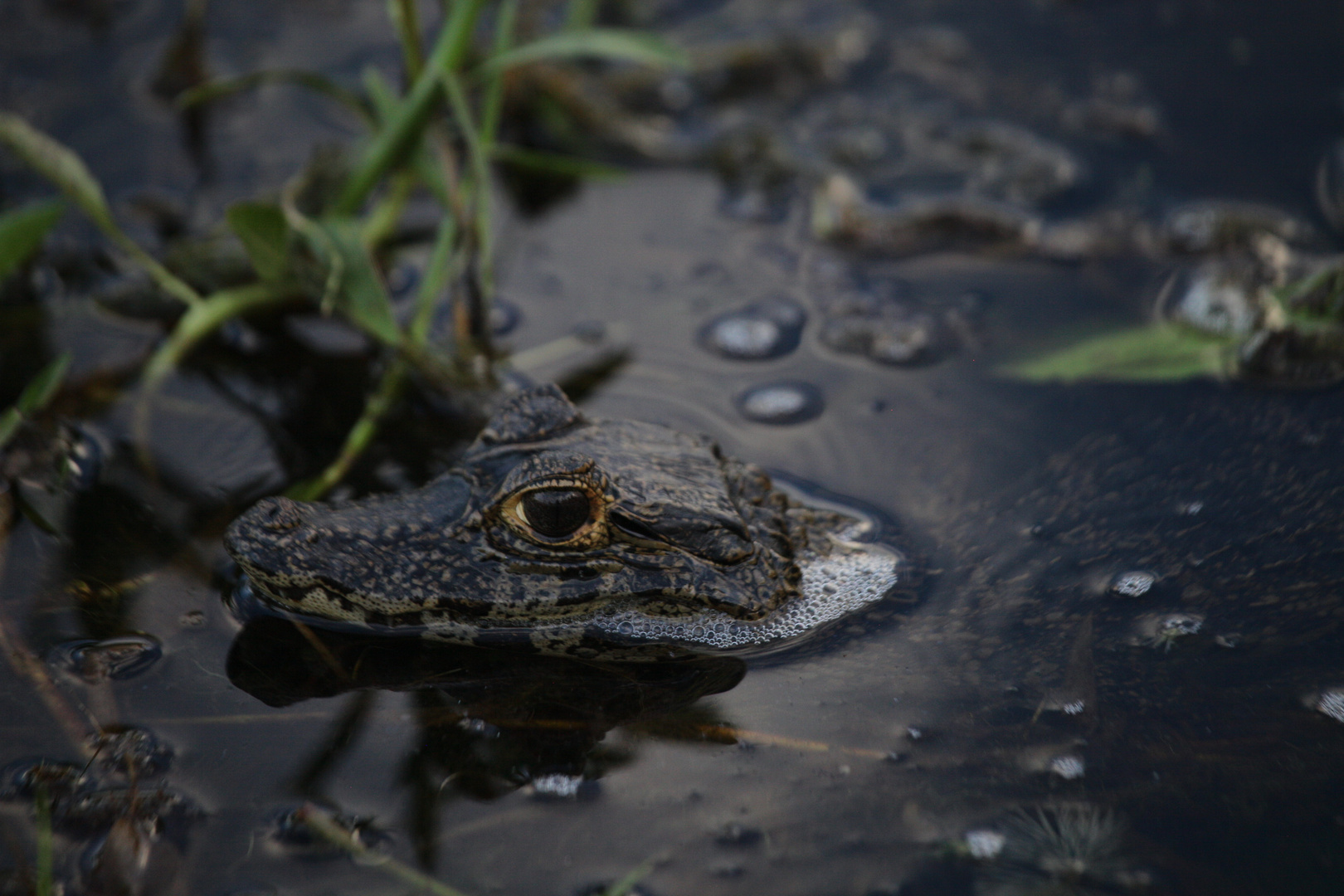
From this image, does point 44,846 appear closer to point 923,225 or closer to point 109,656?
point 109,656

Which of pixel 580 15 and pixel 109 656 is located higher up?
pixel 580 15

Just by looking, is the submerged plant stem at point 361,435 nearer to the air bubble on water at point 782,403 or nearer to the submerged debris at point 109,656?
the submerged debris at point 109,656

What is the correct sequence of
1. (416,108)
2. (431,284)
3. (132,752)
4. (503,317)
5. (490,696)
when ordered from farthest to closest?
1. (503,317)
2. (431,284)
3. (416,108)
4. (490,696)
5. (132,752)

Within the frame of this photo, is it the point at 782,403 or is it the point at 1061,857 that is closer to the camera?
the point at 1061,857

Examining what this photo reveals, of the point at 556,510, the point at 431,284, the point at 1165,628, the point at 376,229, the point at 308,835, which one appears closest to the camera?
the point at 308,835

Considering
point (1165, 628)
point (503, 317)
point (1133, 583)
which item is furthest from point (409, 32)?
point (1165, 628)

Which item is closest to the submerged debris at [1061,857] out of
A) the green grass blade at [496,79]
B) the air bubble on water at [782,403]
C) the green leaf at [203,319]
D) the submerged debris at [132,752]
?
the air bubble on water at [782,403]

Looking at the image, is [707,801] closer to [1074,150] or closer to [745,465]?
[745,465]

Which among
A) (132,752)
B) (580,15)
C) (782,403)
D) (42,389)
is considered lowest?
(132,752)
